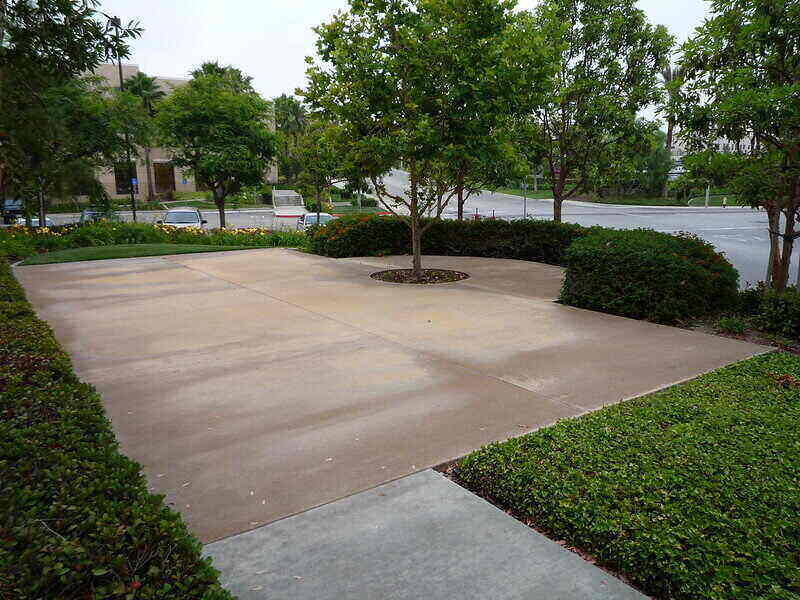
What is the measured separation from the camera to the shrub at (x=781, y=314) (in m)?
7.37

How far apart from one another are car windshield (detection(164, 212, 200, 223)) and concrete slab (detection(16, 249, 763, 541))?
1421cm

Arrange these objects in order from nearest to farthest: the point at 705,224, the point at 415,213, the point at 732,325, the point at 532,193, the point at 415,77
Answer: the point at 732,325 → the point at 415,77 → the point at 415,213 → the point at 705,224 → the point at 532,193

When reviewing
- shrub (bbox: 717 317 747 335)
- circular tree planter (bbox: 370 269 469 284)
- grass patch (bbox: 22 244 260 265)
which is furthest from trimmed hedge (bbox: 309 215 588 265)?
shrub (bbox: 717 317 747 335)

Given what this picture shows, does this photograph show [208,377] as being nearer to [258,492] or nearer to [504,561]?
[258,492]

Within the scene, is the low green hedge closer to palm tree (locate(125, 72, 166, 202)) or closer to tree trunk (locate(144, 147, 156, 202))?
palm tree (locate(125, 72, 166, 202))

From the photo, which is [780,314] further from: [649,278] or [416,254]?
[416,254]

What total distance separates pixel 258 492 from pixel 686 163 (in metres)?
7.51

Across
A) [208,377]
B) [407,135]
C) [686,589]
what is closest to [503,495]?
[686,589]

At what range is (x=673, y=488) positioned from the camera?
353cm

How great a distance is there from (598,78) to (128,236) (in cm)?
1458

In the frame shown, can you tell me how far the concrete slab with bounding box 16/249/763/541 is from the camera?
414 cm

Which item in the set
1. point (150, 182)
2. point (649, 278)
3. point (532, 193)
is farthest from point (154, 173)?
point (649, 278)

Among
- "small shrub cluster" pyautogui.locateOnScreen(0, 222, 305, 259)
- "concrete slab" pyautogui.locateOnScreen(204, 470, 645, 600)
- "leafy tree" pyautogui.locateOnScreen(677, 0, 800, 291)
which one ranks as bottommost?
"concrete slab" pyautogui.locateOnScreen(204, 470, 645, 600)

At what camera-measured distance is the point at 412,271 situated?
43.0 feet
